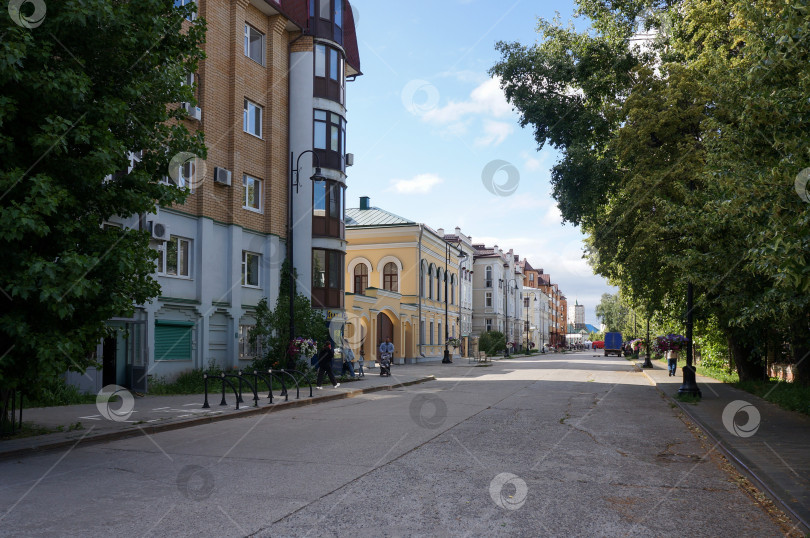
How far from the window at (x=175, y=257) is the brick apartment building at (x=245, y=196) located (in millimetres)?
37

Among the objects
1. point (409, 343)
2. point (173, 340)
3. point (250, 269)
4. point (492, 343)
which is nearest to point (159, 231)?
point (173, 340)

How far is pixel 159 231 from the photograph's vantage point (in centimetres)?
1956

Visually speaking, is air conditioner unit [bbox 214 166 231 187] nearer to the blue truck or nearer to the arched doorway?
the arched doorway

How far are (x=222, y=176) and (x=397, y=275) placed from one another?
1081 inches

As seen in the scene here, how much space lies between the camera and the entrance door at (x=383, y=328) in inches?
1784

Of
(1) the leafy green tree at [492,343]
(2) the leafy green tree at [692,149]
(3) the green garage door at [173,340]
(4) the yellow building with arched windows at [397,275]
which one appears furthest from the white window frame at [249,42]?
(1) the leafy green tree at [492,343]

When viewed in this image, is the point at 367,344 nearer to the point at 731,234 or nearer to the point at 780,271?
the point at 731,234

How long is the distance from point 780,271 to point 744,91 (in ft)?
18.6

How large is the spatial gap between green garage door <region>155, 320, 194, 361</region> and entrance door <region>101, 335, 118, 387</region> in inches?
60.8

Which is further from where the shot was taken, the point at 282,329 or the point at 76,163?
the point at 282,329

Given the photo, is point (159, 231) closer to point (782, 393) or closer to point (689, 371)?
point (689, 371)

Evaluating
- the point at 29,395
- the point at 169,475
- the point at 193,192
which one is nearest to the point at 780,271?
the point at 169,475

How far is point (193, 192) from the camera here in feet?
72.8

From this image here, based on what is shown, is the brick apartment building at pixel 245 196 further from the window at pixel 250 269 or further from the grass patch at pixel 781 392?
the grass patch at pixel 781 392
